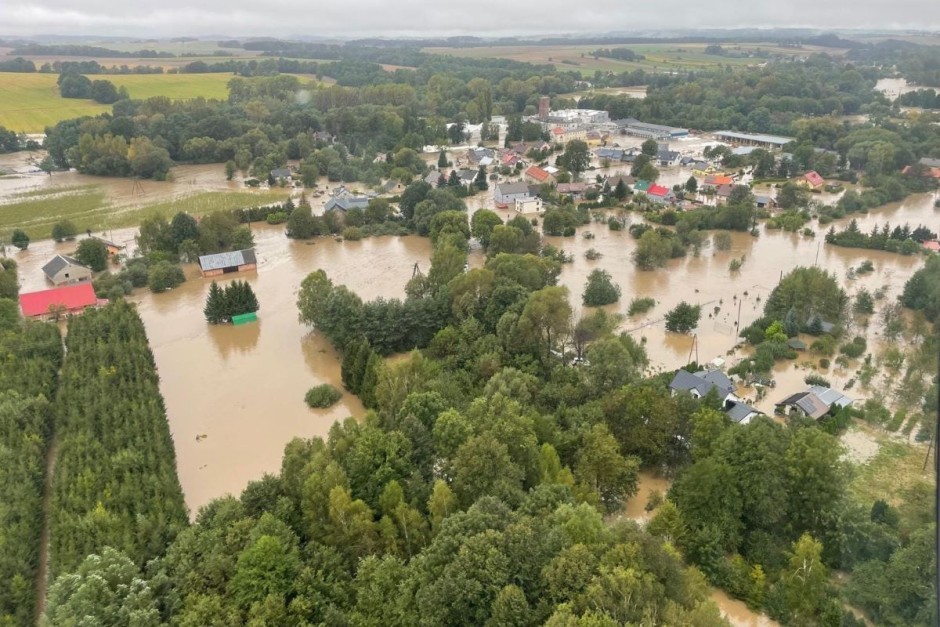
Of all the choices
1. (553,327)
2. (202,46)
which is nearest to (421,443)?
(553,327)

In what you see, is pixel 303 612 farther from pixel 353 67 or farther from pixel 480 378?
pixel 353 67

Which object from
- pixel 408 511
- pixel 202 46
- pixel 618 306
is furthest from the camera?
pixel 202 46

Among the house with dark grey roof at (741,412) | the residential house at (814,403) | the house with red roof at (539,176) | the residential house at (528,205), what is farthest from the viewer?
the house with red roof at (539,176)

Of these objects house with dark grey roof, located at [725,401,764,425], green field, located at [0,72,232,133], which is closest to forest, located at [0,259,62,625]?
house with dark grey roof, located at [725,401,764,425]

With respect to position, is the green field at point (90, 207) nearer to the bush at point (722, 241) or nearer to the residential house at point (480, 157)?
the residential house at point (480, 157)

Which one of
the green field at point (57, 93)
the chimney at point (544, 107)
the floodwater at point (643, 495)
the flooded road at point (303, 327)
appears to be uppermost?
the green field at point (57, 93)

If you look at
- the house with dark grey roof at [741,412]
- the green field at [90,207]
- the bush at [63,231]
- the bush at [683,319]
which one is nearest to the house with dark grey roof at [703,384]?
the house with dark grey roof at [741,412]

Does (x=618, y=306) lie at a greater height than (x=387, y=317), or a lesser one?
lesser

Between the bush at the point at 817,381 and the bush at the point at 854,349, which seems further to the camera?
the bush at the point at 854,349
